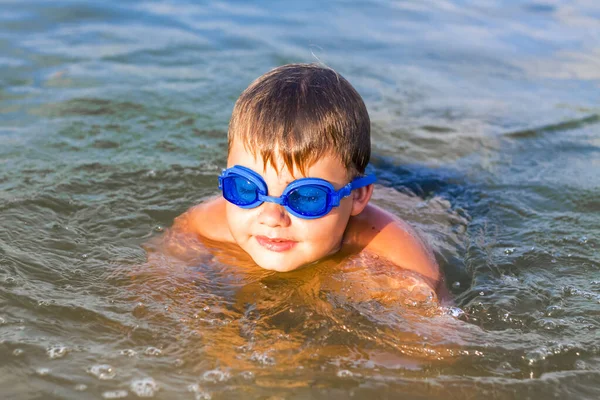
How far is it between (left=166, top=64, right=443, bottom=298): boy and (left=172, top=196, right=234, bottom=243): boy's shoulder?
56 centimetres

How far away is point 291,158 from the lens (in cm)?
381

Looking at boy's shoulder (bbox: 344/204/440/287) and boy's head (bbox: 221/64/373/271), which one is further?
boy's shoulder (bbox: 344/204/440/287)

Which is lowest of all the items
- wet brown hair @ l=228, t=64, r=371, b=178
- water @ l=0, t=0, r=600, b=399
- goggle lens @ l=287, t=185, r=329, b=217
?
water @ l=0, t=0, r=600, b=399

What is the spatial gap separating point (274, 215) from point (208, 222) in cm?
102

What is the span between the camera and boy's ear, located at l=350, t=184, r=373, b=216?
4336 millimetres

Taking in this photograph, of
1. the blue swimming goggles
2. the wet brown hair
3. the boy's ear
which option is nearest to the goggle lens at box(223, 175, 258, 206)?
the blue swimming goggles

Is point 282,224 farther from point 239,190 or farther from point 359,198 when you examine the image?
point 359,198

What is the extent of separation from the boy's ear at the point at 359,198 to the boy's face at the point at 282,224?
138 millimetres

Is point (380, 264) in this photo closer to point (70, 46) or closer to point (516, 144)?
point (516, 144)

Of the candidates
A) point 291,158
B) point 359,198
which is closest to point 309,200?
point 291,158

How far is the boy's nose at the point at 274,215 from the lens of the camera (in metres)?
3.89

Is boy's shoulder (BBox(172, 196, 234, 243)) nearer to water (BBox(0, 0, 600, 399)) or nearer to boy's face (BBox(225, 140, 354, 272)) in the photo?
water (BBox(0, 0, 600, 399))

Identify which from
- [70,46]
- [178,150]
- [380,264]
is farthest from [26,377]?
[70,46]

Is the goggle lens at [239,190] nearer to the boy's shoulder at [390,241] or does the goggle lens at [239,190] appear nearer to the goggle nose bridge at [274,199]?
the goggle nose bridge at [274,199]
